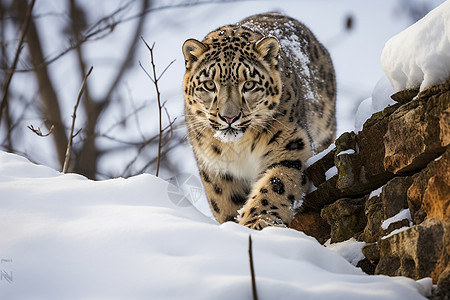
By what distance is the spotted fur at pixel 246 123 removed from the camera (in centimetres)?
518

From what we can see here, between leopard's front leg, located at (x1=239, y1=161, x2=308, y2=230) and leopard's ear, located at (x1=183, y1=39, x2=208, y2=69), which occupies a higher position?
leopard's ear, located at (x1=183, y1=39, x2=208, y2=69)

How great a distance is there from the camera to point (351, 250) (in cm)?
384

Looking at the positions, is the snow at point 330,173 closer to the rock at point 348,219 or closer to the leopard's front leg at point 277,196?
the leopard's front leg at point 277,196

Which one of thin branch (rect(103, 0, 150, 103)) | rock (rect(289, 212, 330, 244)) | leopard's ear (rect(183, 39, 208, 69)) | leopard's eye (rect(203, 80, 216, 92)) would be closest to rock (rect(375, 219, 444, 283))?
rock (rect(289, 212, 330, 244))

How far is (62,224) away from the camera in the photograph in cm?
294

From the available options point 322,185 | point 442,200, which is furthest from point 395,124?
point 322,185

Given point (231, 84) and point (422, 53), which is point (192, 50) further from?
point (422, 53)

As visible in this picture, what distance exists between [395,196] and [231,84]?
2.18 meters

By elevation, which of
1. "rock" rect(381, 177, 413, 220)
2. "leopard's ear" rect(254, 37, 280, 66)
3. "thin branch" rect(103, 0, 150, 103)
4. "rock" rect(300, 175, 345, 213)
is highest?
"thin branch" rect(103, 0, 150, 103)

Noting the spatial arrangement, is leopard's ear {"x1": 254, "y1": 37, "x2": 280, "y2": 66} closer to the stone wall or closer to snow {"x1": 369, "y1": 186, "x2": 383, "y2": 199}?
the stone wall

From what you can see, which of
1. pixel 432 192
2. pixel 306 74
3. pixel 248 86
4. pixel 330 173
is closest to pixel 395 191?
pixel 432 192

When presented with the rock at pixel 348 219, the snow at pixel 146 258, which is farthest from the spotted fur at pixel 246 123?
the snow at pixel 146 258

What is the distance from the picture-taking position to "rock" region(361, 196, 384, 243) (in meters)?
3.82

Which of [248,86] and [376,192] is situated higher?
[248,86]
